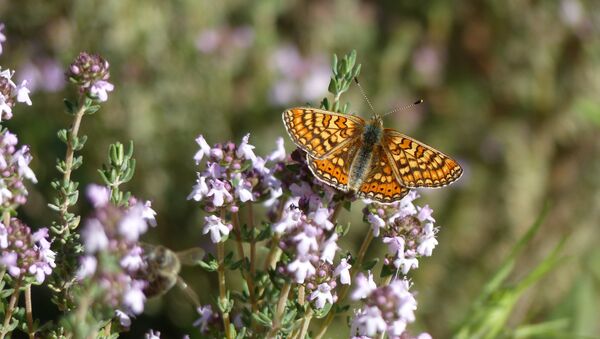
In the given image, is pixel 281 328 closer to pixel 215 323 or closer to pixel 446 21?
pixel 215 323

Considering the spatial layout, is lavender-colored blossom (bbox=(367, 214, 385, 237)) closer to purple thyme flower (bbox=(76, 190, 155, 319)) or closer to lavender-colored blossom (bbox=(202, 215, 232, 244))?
lavender-colored blossom (bbox=(202, 215, 232, 244))

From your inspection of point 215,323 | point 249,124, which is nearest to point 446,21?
point 249,124

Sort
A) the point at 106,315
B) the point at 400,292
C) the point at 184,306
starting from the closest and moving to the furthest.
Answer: the point at 106,315 → the point at 400,292 → the point at 184,306

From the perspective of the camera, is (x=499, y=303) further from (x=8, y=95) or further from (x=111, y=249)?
(x=8, y=95)

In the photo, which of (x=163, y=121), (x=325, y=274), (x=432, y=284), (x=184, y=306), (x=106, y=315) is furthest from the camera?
(x=432, y=284)

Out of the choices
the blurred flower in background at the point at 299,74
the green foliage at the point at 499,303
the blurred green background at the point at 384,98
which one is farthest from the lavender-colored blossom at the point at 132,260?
the blurred flower in background at the point at 299,74

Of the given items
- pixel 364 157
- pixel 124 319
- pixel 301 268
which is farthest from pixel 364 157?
pixel 124 319
